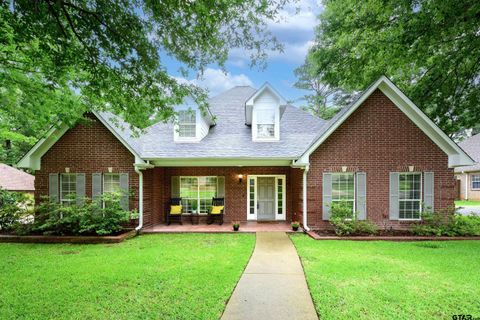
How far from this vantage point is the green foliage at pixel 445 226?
915cm

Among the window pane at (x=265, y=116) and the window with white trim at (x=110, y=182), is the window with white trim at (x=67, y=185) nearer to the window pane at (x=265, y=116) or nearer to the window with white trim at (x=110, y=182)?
the window with white trim at (x=110, y=182)

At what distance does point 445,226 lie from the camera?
9.34 meters

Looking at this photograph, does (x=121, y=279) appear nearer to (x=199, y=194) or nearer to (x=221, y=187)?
(x=199, y=194)

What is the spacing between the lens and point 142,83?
19.6 ft

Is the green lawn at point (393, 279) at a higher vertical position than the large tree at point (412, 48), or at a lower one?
lower

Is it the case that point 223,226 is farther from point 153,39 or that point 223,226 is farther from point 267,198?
point 153,39

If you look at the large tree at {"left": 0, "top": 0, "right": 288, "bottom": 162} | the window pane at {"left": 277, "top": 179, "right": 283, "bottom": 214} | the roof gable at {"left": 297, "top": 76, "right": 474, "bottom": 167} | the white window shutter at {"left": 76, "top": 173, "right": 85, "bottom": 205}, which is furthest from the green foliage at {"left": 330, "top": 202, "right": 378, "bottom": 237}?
the white window shutter at {"left": 76, "top": 173, "right": 85, "bottom": 205}

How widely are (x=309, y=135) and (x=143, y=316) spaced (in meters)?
10.1

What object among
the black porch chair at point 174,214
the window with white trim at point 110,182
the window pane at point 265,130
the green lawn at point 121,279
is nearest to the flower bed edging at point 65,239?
the green lawn at point 121,279

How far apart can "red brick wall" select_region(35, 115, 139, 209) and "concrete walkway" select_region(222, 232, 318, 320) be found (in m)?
6.24

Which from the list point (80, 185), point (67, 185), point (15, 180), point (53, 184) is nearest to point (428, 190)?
point (80, 185)

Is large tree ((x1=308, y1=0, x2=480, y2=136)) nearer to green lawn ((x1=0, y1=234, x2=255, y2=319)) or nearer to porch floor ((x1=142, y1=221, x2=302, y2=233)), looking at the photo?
porch floor ((x1=142, y1=221, x2=302, y2=233))

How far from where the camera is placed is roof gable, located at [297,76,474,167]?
31.1ft

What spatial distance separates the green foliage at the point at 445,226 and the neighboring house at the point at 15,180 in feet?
89.2
